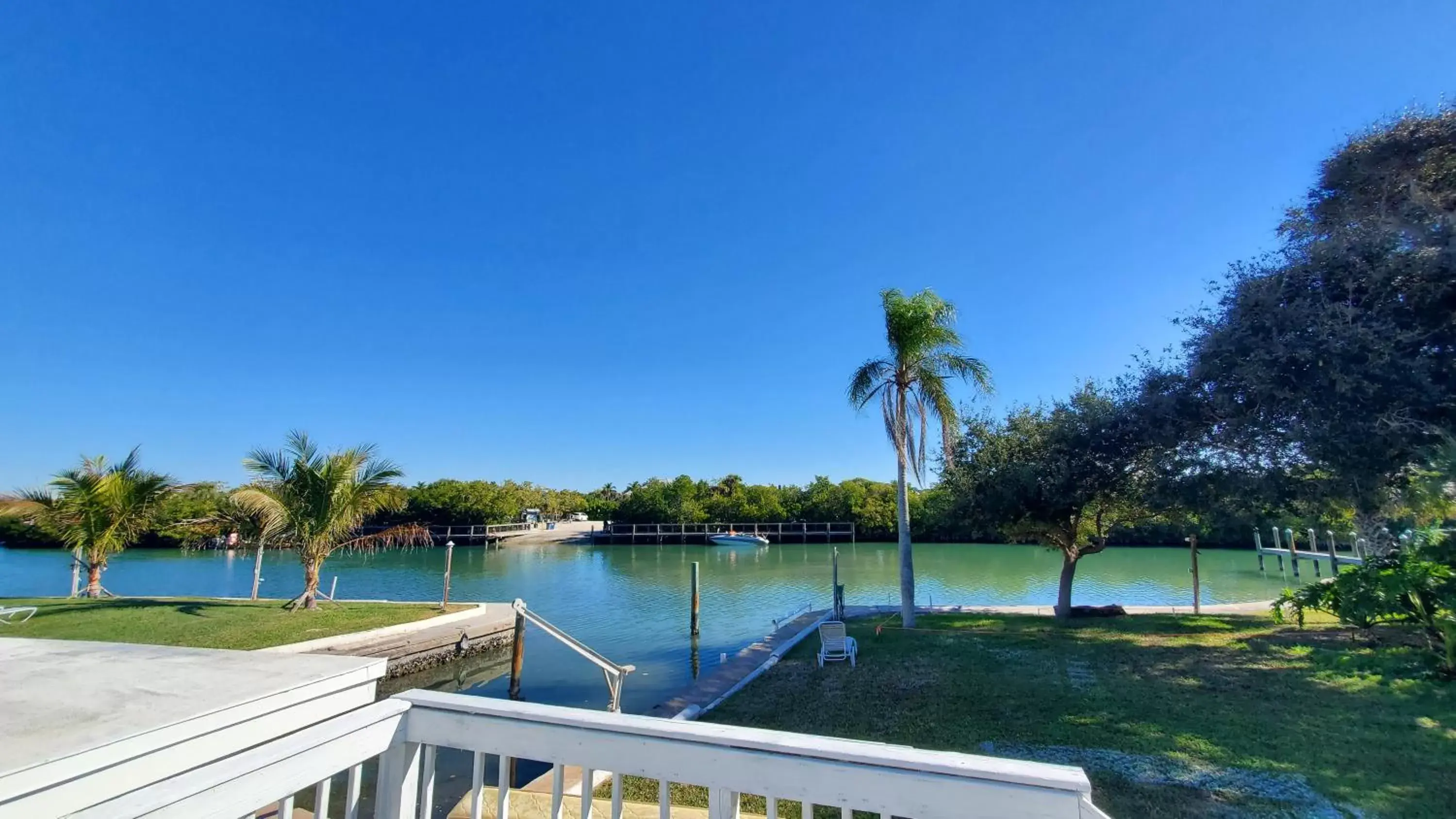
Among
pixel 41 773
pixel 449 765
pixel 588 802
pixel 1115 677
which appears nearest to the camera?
pixel 41 773

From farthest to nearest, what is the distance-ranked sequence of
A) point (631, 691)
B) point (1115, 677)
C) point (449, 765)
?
point (631, 691), point (1115, 677), point (449, 765)

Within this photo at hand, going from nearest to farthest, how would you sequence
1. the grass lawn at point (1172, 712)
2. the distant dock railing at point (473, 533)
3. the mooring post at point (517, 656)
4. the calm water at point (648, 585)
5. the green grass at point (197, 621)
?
the grass lawn at point (1172, 712) < the mooring post at point (517, 656) < the green grass at point (197, 621) < the calm water at point (648, 585) < the distant dock railing at point (473, 533)

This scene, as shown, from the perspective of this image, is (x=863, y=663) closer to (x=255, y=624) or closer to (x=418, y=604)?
(x=255, y=624)

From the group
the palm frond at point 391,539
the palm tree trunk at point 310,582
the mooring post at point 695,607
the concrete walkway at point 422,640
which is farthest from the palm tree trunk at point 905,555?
the palm tree trunk at point 310,582

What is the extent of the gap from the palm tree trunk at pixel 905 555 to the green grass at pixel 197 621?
1075 centimetres

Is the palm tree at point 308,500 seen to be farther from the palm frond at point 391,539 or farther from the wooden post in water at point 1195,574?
the wooden post in water at point 1195,574

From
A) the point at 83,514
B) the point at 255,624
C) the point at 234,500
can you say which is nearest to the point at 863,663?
the point at 255,624

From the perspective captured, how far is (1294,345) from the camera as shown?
307 inches

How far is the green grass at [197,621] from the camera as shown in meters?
10.5

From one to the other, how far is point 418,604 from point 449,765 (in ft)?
35.5

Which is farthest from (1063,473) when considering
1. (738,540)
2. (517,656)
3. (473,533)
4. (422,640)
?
(473,533)

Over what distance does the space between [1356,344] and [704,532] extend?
5472 centimetres

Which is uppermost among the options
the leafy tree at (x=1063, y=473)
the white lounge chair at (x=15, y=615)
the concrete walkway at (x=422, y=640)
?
the leafy tree at (x=1063, y=473)

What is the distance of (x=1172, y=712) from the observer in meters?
6.35
